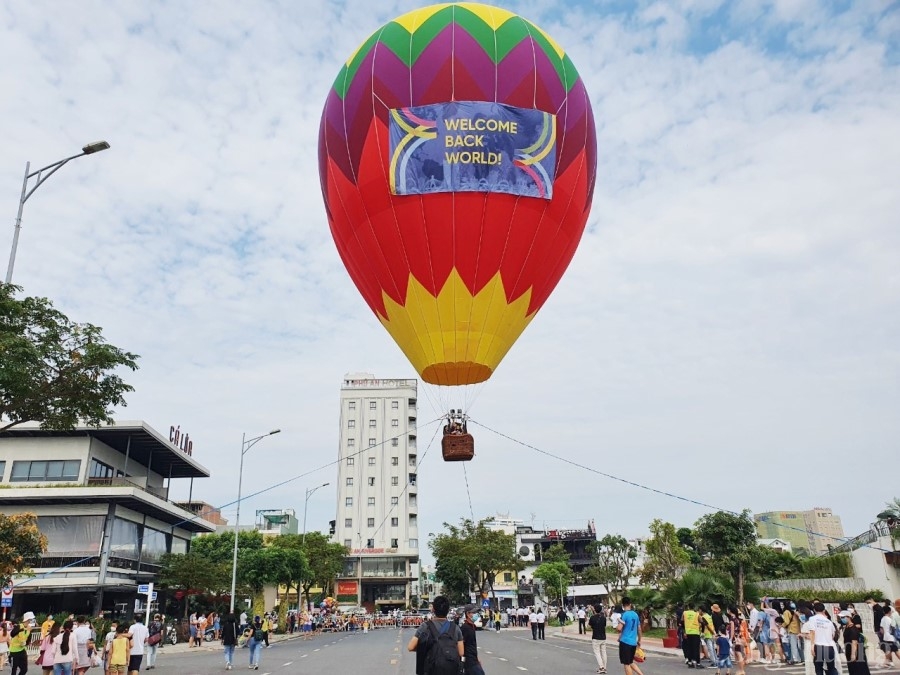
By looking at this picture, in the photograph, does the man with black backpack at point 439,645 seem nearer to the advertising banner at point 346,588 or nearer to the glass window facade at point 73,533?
the glass window facade at point 73,533

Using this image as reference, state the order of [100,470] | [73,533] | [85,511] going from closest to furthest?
1. [73,533]
2. [85,511]
3. [100,470]

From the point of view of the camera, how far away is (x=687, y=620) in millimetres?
19172

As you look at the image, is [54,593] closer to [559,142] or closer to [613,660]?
[613,660]

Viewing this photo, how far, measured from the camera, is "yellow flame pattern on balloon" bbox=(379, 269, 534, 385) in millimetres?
17797

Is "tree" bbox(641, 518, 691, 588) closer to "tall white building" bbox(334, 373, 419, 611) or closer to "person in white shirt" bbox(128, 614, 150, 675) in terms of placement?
"tall white building" bbox(334, 373, 419, 611)

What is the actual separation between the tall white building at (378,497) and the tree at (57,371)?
66346mm

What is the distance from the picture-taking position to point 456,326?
58.6 ft

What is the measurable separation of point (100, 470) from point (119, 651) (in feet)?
120

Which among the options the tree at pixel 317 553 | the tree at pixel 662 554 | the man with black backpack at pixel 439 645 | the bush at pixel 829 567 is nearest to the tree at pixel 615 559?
the tree at pixel 662 554

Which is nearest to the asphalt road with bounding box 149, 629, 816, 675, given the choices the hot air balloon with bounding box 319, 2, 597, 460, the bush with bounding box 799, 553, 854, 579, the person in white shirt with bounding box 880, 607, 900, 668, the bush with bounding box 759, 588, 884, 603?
the person in white shirt with bounding box 880, 607, 900, 668

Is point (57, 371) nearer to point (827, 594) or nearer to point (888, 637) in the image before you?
point (888, 637)

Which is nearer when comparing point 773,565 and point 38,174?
point 38,174

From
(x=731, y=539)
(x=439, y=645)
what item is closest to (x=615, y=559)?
(x=731, y=539)

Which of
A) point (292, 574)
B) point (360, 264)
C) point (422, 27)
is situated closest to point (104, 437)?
point (292, 574)
